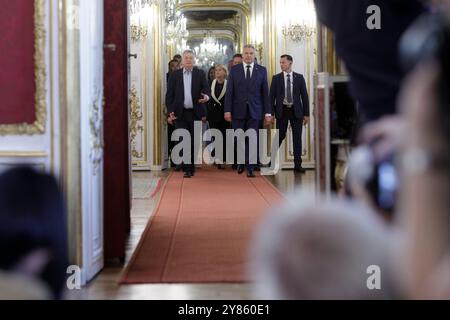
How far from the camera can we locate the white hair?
63cm

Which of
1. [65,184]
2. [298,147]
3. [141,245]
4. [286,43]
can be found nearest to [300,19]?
[286,43]

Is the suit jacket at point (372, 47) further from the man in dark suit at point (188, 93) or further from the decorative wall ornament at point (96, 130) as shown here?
the man in dark suit at point (188, 93)

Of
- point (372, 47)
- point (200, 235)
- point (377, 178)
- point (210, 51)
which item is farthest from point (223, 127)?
point (210, 51)

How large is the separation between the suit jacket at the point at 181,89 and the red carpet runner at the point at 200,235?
3.55 ft

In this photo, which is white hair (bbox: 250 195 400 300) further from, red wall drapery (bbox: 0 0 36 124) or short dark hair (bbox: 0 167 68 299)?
red wall drapery (bbox: 0 0 36 124)

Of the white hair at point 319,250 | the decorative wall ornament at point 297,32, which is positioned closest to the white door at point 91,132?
the white hair at point 319,250

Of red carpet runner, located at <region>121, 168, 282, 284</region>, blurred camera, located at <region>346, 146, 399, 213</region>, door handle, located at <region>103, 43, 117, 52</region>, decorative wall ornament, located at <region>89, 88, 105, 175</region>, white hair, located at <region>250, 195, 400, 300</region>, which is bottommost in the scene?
red carpet runner, located at <region>121, 168, 282, 284</region>

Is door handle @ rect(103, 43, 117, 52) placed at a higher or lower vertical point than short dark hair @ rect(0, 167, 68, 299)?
higher

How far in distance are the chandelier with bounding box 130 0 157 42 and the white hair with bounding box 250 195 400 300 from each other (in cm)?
644

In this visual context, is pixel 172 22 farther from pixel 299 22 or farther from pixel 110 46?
pixel 110 46

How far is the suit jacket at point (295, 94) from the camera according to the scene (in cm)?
612

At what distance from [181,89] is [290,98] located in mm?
1089

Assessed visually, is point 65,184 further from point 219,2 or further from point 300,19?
point 219,2

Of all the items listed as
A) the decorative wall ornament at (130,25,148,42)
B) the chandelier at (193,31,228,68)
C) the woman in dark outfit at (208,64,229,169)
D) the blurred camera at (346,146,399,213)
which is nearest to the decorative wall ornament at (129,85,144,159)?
the decorative wall ornament at (130,25,148,42)
